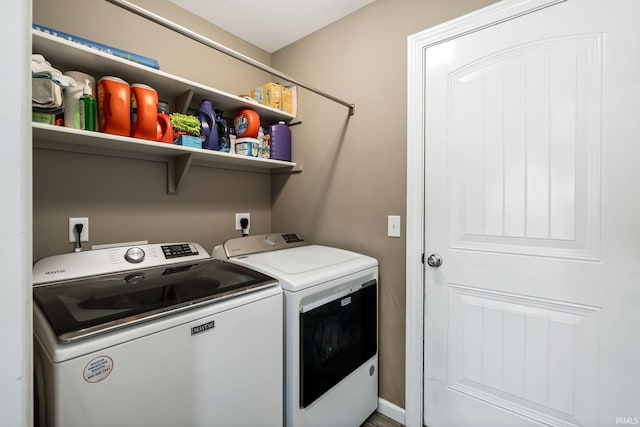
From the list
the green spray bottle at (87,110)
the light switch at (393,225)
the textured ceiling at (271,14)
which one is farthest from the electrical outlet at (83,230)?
→ the light switch at (393,225)

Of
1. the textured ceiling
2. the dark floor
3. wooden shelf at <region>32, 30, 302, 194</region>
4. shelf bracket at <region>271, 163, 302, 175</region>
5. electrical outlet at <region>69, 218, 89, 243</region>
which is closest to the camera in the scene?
wooden shelf at <region>32, 30, 302, 194</region>

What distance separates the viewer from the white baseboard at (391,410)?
1.65 m

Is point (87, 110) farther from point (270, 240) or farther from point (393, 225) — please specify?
point (393, 225)

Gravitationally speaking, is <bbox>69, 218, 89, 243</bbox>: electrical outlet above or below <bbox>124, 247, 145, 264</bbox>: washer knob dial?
above

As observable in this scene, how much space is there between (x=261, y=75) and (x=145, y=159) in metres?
1.15

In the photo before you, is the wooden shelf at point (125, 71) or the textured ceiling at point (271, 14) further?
the textured ceiling at point (271, 14)

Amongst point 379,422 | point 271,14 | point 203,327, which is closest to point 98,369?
point 203,327

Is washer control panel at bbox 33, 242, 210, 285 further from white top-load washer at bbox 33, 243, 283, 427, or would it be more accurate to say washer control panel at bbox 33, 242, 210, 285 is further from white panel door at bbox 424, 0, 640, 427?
white panel door at bbox 424, 0, 640, 427

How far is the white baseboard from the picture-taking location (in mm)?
1652

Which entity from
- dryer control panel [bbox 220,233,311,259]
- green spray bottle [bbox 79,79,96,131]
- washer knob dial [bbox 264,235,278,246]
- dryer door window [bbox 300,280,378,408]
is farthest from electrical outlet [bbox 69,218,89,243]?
dryer door window [bbox 300,280,378,408]

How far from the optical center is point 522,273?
4.27 ft

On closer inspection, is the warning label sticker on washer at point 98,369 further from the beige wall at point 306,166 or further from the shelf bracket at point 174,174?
the shelf bracket at point 174,174

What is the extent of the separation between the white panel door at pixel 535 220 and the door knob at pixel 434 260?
26 millimetres

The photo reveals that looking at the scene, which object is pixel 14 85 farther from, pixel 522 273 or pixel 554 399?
pixel 554 399
